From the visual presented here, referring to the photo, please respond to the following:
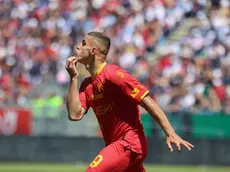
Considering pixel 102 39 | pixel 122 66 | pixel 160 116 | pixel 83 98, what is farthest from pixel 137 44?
pixel 160 116

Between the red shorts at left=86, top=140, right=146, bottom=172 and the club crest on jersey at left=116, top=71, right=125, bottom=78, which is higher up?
the club crest on jersey at left=116, top=71, right=125, bottom=78

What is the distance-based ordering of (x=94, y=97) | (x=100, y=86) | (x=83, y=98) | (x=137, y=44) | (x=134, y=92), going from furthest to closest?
(x=137, y=44) → (x=83, y=98) → (x=94, y=97) → (x=100, y=86) → (x=134, y=92)

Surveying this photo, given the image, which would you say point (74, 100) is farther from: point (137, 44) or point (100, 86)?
point (137, 44)

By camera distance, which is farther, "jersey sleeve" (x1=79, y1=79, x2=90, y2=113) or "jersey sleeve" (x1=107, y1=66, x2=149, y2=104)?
"jersey sleeve" (x1=79, y1=79, x2=90, y2=113)

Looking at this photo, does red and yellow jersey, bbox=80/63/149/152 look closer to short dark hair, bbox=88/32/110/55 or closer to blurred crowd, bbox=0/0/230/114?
short dark hair, bbox=88/32/110/55

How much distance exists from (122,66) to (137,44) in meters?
1.12

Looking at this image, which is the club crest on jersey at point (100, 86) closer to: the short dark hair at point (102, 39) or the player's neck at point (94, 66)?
the player's neck at point (94, 66)

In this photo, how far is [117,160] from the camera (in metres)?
7.48

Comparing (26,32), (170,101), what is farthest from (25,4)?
(170,101)

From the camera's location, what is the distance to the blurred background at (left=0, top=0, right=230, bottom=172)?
1830 centimetres

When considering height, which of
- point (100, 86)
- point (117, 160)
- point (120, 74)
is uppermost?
point (120, 74)

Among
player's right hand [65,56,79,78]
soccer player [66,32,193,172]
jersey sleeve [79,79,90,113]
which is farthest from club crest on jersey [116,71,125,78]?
jersey sleeve [79,79,90,113]

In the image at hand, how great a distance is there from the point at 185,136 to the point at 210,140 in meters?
0.68

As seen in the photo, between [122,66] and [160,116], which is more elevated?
[160,116]
